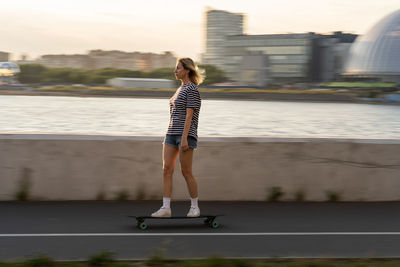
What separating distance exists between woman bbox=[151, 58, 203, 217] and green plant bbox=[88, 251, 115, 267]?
162cm

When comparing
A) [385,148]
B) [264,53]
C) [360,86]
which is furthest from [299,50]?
[385,148]

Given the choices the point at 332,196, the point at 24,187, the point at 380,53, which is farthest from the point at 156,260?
the point at 380,53

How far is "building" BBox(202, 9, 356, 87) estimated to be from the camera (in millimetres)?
120250

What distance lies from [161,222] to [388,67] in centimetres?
11018

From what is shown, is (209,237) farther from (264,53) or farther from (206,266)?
(264,53)

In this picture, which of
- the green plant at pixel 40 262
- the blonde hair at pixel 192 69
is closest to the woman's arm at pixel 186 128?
the blonde hair at pixel 192 69

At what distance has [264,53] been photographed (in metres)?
126

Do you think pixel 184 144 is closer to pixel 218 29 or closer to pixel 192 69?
pixel 192 69

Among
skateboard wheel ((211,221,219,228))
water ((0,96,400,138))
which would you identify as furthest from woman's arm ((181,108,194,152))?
water ((0,96,400,138))

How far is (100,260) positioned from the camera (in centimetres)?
439

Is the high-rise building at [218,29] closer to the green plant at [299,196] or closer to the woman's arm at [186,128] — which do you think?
the green plant at [299,196]

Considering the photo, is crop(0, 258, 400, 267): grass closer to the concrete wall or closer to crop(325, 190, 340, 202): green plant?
the concrete wall

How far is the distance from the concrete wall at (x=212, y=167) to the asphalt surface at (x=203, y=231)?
0.26m

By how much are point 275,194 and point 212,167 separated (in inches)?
37.9
